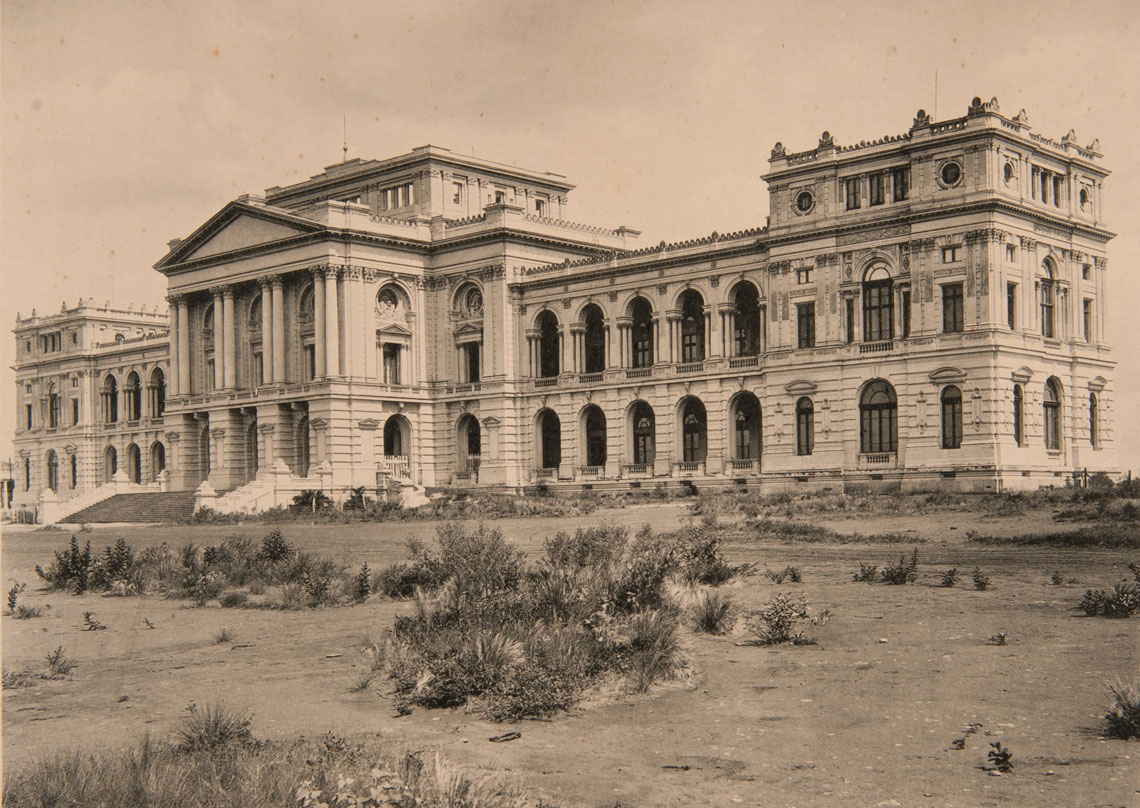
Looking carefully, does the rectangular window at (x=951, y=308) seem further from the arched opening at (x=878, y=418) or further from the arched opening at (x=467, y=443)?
the arched opening at (x=467, y=443)

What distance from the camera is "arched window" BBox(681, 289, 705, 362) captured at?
64125 millimetres

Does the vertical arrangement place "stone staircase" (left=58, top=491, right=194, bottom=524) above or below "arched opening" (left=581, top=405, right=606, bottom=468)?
below

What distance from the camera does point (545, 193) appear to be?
8319 centimetres

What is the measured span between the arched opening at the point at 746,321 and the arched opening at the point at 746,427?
232 cm

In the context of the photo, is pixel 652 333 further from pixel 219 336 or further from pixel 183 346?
pixel 183 346

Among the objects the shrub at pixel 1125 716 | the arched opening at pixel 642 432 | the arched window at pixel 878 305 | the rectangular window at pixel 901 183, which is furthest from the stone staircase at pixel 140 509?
the shrub at pixel 1125 716

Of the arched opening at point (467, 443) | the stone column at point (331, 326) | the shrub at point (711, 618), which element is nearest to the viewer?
the shrub at point (711, 618)

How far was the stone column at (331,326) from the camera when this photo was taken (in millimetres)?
67812

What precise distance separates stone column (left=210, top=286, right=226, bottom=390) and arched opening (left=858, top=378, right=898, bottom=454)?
38.8m

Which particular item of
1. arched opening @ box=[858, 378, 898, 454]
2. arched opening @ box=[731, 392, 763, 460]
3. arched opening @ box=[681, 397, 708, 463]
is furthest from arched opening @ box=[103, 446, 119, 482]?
arched opening @ box=[858, 378, 898, 454]

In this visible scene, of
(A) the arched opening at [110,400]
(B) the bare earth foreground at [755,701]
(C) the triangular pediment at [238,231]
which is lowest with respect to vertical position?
(B) the bare earth foreground at [755,701]

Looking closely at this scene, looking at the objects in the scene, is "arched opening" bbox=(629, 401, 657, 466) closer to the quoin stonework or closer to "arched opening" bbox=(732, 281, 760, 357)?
the quoin stonework

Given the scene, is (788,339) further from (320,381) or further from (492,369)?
(320,381)

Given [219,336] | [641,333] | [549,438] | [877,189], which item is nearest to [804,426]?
[877,189]
